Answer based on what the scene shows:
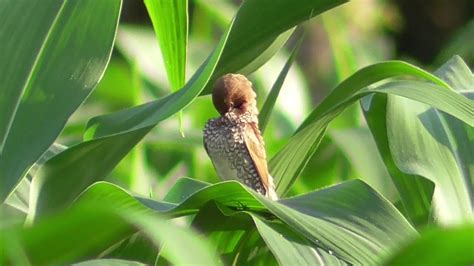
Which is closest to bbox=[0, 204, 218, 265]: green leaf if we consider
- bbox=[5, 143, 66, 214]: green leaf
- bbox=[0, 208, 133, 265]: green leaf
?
bbox=[0, 208, 133, 265]: green leaf

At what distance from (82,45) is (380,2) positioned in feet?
14.5

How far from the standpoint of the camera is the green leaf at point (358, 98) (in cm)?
155

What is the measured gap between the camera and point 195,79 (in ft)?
5.08

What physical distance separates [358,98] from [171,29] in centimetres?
25

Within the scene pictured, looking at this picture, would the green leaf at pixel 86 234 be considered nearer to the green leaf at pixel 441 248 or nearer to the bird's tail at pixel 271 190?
the green leaf at pixel 441 248

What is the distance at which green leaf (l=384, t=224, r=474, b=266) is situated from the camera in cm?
94

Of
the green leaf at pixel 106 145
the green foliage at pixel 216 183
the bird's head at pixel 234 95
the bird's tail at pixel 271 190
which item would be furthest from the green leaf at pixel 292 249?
the bird's head at pixel 234 95

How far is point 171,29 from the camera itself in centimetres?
167

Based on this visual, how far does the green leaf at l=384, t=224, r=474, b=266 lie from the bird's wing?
2.98ft

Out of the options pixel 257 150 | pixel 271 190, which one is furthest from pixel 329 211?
pixel 257 150

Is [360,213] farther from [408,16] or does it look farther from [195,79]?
[408,16]

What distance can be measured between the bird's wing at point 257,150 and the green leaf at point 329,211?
0.46m

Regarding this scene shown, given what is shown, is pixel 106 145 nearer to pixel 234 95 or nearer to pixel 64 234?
pixel 64 234

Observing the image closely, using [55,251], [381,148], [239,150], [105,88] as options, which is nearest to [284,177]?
[381,148]
